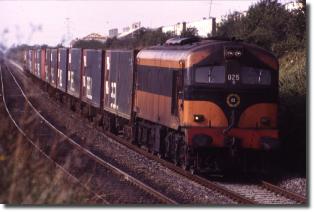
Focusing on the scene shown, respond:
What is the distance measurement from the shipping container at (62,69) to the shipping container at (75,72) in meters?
0.76

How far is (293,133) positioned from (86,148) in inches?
213

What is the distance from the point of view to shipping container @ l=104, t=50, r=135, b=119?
17203 millimetres

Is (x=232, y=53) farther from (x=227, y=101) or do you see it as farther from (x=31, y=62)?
(x=31, y=62)

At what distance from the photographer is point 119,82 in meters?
18.7

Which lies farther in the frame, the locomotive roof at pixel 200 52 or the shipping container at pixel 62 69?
the shipping container at pixel 62 69

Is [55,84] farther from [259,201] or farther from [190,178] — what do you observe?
[259,201]

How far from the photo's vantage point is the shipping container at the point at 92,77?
2134 cm

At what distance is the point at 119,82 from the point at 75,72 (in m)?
7.51

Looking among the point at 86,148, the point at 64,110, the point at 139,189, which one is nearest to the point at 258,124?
the point at 139,189

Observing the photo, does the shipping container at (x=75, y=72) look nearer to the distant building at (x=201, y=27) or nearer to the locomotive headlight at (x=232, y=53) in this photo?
the distant building at (x=201, y=27)

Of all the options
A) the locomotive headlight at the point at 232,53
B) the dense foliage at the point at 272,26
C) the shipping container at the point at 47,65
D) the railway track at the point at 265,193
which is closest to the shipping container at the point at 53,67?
the shipping container at the point at 47,65

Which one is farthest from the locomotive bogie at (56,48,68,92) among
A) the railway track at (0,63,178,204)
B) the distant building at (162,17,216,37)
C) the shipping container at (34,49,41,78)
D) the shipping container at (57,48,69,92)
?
the shipping container at (34,49,41,78)

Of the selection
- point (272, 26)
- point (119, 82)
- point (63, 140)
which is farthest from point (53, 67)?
point (63, 140)

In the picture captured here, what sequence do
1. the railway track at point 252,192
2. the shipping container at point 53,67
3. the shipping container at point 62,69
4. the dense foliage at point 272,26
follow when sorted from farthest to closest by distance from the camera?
the shipping container at point 53,67 < the shipping container at point 62,69 < the dense foliage at point 272,26 < the railway track at point 252,192
